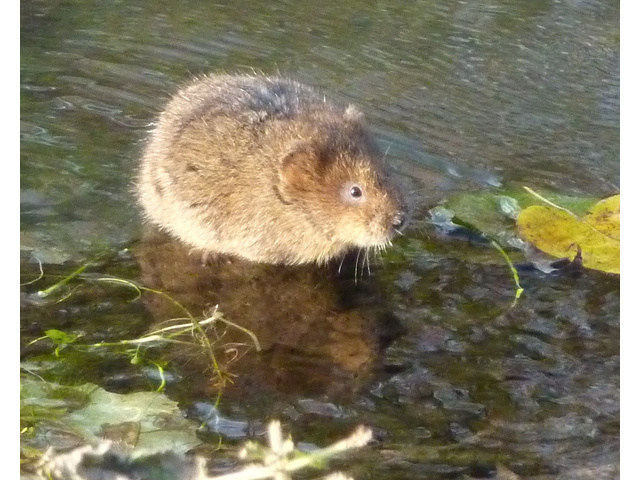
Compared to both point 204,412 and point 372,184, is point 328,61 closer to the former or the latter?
point 372,184

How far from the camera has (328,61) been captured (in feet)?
9.43

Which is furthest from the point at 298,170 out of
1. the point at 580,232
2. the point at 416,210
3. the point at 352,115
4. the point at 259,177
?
the point at 580,232

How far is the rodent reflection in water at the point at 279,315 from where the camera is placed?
7.25 feet

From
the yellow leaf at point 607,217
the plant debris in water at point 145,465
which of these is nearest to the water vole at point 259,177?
the yellow leaf at point 607,217

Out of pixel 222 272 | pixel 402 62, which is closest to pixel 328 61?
pixel 402 62

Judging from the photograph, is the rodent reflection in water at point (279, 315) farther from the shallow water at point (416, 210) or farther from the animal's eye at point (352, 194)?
the animal's eye at point (352, 194)

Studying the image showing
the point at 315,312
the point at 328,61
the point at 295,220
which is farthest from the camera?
the point at 328,61

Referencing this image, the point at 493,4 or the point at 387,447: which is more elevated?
the point at 493,4

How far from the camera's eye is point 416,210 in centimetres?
276

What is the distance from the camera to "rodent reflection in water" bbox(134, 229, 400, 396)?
2.21m

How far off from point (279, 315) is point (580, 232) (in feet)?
3.12

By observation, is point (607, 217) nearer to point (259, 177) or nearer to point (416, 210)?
point (416, 210)

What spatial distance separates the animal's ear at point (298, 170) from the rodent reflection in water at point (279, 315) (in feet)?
0.86
